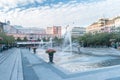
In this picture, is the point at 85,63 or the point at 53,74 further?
the point at 85,63

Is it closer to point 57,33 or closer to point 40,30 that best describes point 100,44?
point 57,33

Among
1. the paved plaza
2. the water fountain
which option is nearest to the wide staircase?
the paved plaza

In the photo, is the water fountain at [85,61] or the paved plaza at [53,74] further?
the water fountain at [85,61]

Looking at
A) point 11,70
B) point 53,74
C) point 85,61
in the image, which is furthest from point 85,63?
point 11,70

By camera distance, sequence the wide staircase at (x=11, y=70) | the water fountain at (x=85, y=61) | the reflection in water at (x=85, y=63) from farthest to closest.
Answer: the water fountain at (x=85, y=61)
the reflection in water at (x=85, y=63)
the wide staircase at (x=11, y=70)

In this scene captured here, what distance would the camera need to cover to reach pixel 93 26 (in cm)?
14388

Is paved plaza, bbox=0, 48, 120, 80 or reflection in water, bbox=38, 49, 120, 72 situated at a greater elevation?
paved plaza, bbox=0, 48, 120, 80

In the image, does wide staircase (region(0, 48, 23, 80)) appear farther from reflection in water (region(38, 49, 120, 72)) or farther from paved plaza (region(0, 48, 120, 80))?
reflection in water (region(38, 49, 120, 72))

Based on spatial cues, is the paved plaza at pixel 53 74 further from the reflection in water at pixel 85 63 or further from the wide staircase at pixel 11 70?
the reflection in water at pixel 85 63

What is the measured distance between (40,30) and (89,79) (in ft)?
571

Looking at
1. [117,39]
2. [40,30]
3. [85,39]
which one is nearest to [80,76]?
[117,39]

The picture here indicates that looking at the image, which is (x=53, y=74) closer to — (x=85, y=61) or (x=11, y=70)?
(x=11, y=70)

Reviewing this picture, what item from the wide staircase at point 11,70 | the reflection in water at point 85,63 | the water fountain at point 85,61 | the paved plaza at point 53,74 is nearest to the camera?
the paved plaza at point 53,74

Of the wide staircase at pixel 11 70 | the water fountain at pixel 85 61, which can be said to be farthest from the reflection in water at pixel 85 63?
the wide staircase at pixel 11 70
